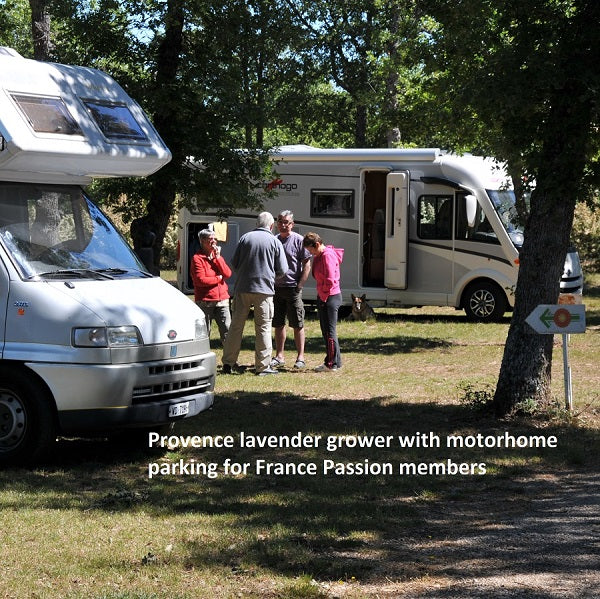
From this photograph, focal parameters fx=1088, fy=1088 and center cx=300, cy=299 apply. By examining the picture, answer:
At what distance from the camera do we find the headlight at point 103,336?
800 centimetres

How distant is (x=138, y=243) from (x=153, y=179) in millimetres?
3893

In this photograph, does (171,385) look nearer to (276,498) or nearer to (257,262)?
(276,498)

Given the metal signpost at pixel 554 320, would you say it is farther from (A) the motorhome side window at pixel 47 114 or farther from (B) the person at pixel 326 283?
(A) the motorhome side window at pixel 47 114

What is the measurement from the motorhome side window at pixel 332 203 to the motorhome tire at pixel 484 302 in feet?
9.06

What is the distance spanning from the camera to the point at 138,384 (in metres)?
8.18

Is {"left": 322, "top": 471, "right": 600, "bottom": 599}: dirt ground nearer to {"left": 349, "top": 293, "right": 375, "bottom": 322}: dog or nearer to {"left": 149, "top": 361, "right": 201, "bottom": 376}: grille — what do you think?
{"left": 149, "top": 361, "right": 201, "bottom": 376}: grille

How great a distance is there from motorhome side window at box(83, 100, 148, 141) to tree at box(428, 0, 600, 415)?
2923 millimetres

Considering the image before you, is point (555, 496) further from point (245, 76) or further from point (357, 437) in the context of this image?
point (245, 76)

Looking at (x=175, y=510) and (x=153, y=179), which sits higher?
(x=153, y=179)

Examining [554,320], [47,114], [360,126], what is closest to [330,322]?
[554,320]

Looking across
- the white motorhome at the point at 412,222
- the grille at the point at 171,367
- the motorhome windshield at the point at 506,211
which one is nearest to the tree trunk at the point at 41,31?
the white motorhome at the point at 412,222

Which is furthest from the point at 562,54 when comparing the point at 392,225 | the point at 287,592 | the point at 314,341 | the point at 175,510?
the point at 392,225

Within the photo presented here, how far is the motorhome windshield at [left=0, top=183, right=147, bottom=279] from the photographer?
8.38 metres

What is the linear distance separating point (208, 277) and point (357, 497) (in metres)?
6.61
